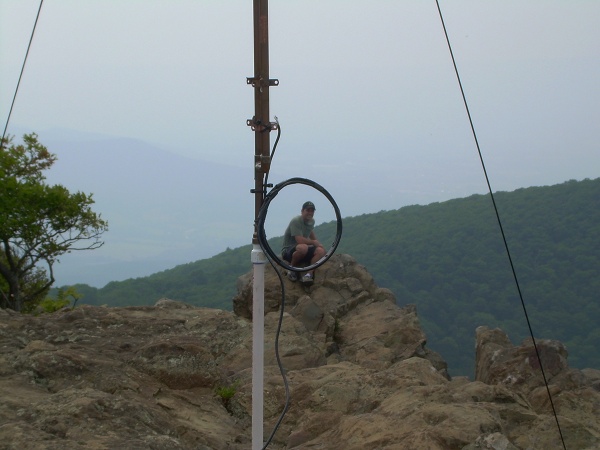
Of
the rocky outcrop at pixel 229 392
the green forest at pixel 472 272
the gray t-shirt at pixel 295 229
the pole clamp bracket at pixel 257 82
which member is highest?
the green forest at pixel 472 272

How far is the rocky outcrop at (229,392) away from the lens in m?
6.57

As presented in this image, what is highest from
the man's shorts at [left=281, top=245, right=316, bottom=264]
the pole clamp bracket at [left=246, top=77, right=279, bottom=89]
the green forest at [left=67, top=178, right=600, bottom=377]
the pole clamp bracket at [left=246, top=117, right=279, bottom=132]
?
the green forest at [left=67, top=178, right=600, bottom=377]

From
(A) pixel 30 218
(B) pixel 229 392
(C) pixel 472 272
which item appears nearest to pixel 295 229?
(B) pixel 229 392

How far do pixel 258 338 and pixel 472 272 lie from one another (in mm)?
42204

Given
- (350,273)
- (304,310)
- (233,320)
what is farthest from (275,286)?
(233,320)

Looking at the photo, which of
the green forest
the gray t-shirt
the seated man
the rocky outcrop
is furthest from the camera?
the green forest

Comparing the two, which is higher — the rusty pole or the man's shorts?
the rusty pole

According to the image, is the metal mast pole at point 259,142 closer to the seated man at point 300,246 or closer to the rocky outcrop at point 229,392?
the seated man at point 300,246

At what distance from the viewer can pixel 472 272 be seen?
4662 centimetres

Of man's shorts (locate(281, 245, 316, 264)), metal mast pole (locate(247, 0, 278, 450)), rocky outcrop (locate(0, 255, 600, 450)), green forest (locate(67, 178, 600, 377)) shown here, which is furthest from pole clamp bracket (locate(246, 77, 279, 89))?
green forest (locate(67, 178, 600, 377))

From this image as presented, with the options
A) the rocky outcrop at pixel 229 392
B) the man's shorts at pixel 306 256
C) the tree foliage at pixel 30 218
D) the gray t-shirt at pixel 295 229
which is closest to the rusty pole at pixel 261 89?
the gray t-shirt at pixel 295 229

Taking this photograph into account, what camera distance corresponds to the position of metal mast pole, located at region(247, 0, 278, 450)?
585 centimetres

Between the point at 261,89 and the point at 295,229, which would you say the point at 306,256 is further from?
the point at 261,89

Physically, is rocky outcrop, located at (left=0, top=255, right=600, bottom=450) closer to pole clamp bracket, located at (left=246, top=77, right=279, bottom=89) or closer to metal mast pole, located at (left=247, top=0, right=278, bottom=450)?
metal mast pole, located at (left=247, top=0, right=278, bottom=450)
